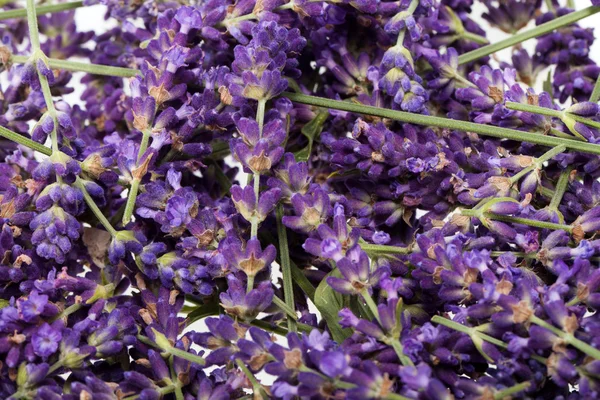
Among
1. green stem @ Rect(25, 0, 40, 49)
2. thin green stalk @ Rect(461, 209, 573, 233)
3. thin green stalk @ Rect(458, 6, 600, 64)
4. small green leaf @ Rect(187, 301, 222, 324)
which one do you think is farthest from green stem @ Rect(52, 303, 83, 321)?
thin green stalk @ Rect(458, 6, 600, 64)

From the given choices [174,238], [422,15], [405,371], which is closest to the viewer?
[405,371]

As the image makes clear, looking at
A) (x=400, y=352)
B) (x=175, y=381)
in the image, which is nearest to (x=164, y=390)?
(x=175, y=381)

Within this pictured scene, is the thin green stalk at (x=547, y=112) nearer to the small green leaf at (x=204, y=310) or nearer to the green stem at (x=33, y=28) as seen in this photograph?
the small green leaf at (x=204, y=310)

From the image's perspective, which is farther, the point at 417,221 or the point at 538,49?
the point at 538,49

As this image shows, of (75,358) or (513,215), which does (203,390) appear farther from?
(513,215)

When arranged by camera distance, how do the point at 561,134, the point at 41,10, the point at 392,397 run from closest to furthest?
the point at 392,397, the point at 561,134, the point at 41,10

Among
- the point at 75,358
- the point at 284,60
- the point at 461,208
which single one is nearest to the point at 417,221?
the point at 461,208

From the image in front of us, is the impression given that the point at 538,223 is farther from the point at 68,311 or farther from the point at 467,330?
the point at 68,311

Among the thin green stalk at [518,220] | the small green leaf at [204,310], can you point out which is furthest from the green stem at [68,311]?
the thin green stalk at [518,220]
